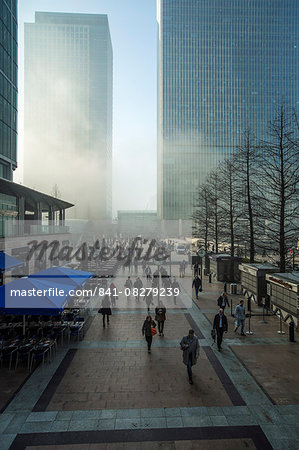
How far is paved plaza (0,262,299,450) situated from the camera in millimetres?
5809

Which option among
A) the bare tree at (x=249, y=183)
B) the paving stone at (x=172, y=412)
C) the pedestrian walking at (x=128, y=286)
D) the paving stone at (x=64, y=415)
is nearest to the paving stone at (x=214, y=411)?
the paving stone at (x=172, y=412)

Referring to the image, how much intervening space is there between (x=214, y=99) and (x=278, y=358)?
444 ft

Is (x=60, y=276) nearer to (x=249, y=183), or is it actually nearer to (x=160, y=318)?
(x=160, y=318)

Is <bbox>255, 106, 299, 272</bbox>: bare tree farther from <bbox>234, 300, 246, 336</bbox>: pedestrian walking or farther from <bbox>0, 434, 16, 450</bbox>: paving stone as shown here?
<bbox>0, 434, 16, 450</bbox>: paving stone

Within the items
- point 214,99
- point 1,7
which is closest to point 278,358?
point 1,7

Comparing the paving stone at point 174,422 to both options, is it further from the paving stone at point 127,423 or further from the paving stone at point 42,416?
the paving stone at point 42,416

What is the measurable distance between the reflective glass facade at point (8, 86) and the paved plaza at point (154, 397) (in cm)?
3591

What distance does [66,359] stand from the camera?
379 inches

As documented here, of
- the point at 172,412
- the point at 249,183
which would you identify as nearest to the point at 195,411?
the point at 172,412

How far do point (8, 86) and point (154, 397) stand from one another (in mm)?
44883

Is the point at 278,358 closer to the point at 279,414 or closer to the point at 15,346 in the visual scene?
the point at 279,414

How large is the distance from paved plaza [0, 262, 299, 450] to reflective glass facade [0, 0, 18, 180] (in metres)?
35.9

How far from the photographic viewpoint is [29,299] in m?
9.87

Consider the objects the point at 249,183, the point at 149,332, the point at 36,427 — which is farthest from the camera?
the point at 249,183
